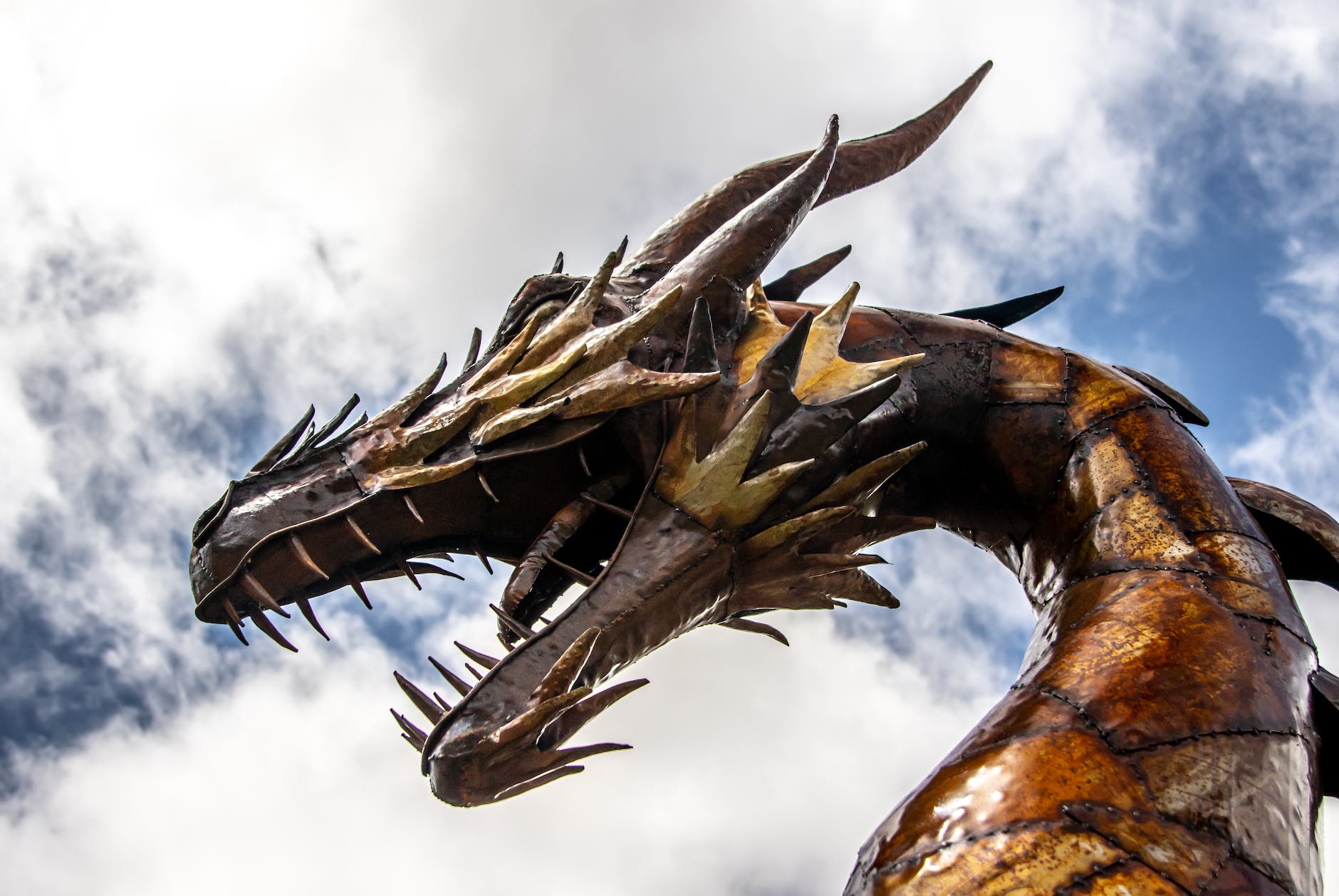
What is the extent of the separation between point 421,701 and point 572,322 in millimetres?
1174

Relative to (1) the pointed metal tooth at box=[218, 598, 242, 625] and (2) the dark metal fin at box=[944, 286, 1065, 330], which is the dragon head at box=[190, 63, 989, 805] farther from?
(2) the dark metal fin at box=[944, 286, 1065, 330]

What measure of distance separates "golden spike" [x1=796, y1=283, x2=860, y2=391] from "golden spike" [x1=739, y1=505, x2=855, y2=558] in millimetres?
386

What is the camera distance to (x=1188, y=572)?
2863mm

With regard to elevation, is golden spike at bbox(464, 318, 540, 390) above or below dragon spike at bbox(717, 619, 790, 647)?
above

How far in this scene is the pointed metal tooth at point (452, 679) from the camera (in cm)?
256

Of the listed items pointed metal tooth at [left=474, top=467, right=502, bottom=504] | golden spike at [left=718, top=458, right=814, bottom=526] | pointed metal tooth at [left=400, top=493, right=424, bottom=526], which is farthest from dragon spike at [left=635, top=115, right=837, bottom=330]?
pointed metal tooth at [left=400, top=493, right=424, bottom=526]

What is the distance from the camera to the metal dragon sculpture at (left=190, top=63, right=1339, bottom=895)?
7.56 ft

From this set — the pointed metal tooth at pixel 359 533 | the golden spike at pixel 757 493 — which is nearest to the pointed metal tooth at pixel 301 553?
the pointed metal tooth at pixel 359 533

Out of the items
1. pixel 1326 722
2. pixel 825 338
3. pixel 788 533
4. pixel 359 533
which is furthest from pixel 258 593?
pixel 1326 722

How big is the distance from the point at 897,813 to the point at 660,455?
1.13m

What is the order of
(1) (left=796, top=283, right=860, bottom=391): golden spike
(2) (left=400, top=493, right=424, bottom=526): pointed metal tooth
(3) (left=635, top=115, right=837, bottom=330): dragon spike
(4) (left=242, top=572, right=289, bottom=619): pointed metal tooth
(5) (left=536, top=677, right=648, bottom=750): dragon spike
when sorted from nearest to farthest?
1. (5) (left=536, top=677, right=648, bottom=750): dragon spike
2. (4) (left=242, top=572, right=289, bottom=619): pointed metal tooth
3. (2) (left=400, top=493, right=424, bottom=526): pointed metal tooth
4. (1) (left=796, top=283, right=860, bottom=391): golden spike
5. (3) (left=635, top=115, right=837, bottom=330): dragon spike

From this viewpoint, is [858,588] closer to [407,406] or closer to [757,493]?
[757,493]

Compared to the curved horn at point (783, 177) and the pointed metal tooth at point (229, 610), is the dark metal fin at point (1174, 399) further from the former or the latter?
the pointed metal tooth at point (229, 610)

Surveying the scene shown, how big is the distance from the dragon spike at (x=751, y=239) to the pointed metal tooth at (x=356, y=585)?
3.81ft
